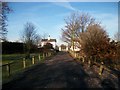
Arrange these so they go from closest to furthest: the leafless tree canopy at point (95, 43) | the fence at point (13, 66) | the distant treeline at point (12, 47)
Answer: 1. the fence at point (13, 66)
2. the leafless tree canopy at point (95, 43)
3. the distant treeline at point (12, 47)

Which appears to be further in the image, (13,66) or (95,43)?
(95,43)

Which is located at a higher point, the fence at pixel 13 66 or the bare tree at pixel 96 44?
the bare tree at pixel 96 44

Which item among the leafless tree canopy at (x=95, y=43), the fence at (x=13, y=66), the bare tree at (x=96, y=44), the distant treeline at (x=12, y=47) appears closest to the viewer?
the fence at (x=13, y=66)

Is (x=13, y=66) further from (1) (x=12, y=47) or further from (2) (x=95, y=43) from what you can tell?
(1) (x=12, y=47)

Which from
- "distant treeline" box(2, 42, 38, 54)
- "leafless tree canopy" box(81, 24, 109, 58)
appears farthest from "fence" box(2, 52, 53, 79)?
"distant treeline" box(2, 42, 38, 54)

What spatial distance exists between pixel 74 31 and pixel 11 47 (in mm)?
19053

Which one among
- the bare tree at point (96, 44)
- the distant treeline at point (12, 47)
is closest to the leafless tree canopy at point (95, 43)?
the bare tree at point (96, 44)

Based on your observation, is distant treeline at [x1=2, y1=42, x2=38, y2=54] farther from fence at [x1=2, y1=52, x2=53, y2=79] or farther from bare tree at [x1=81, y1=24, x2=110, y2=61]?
fence at [x1=2, y1=52, x2=53, y2=79]

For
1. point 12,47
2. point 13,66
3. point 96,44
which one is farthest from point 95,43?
point 12,47

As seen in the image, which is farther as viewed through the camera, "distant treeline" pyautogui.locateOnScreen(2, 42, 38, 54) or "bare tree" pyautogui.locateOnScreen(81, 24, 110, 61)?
"distant treeline" pyautogui.locateOnScreen(2, 42, 38, 54)

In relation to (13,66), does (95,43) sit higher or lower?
higher

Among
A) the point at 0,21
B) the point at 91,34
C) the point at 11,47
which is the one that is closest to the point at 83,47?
the point at 91,34

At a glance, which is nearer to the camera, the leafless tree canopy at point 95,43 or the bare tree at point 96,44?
the bare tree at point 96,44

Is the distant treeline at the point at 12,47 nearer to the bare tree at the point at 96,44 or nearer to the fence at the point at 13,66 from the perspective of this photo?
the bare tree at the point at 96,44
